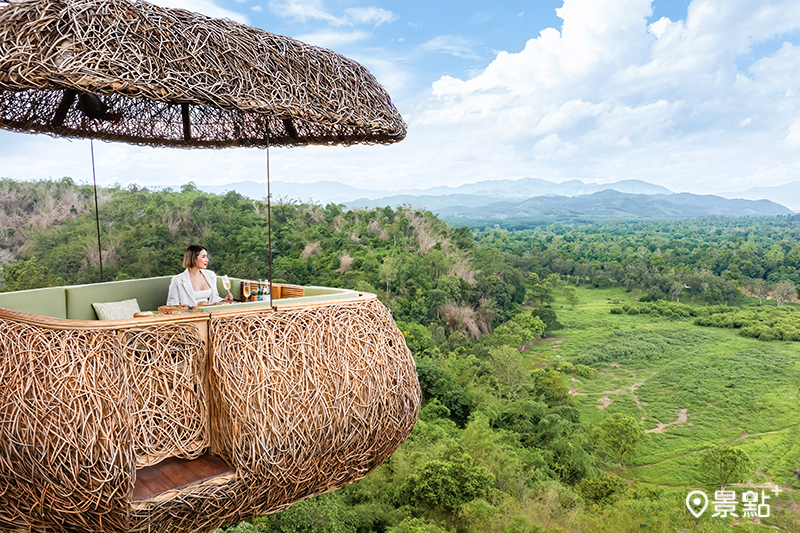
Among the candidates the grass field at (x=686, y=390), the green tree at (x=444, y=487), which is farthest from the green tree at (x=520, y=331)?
the green tree at (x=444, y=487)

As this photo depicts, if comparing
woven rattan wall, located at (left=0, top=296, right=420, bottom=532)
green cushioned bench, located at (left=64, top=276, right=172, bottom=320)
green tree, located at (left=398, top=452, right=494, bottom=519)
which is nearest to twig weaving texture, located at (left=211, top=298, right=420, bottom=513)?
woven rattan wall, located at (left=0, top=296, right=420, bottom=532)

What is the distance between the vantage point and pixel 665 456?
33750 mm

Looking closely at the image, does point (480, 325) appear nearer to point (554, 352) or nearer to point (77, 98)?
point (554, 352)

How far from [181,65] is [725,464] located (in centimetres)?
3618

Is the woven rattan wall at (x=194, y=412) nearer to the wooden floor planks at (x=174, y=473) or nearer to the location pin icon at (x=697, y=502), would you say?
the wooden floor planks at (x=174, y=473)

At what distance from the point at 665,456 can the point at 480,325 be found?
16.8 metres

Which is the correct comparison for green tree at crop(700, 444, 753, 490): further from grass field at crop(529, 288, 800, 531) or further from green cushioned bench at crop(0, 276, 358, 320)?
green cushioned bench at crop(0, 276, 358, 320)

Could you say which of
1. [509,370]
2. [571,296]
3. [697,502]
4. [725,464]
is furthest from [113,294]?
[571,296]

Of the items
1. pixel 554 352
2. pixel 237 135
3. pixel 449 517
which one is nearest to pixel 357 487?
pixel 449 517

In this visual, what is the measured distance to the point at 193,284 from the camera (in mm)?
5562

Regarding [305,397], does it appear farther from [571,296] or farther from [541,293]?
[571,296]

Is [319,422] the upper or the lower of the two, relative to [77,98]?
lower

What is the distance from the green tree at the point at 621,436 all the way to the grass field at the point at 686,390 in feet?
3.05

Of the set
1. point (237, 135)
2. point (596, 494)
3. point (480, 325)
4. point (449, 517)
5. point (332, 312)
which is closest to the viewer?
point (332, 312)
